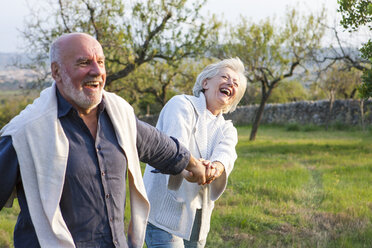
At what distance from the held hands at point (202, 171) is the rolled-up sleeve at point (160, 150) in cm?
17

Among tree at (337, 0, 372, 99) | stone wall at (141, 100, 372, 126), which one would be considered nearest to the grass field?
tree at (337, 0, 372, 99)

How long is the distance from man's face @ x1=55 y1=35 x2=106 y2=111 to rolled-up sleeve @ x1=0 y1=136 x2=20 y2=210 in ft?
1.19

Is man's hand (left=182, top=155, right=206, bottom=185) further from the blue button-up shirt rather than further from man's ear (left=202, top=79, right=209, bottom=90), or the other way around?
man's ear (left=202, top=79, right=209, bottom=90)

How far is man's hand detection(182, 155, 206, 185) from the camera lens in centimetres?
311

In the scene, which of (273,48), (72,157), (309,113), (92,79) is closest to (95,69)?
(92,79)

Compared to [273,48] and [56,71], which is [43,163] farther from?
[273,48]

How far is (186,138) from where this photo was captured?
3578 mm

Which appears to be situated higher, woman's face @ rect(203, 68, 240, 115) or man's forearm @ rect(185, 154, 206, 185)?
woman's face @ rect(203, 68, 240, 115)

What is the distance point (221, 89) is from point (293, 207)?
14.5 feet

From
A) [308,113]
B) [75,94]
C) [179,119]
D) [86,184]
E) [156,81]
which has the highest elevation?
[75,94]

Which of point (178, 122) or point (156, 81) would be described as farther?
point (156, 81)

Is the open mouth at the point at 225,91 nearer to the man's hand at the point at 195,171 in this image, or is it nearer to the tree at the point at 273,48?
the man's hand at the point at 195,171

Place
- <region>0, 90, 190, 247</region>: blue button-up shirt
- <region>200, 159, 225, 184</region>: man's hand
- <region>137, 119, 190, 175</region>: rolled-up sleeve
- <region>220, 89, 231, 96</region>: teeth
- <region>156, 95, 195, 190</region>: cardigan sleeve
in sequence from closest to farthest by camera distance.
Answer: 1. <region>0, 90, 190, 247</region>: blue button-up shirt
2. <region>137, 119, 190, 175</region>: rolled-up sleeve
3. <region>200, 159, 225, 184</region>: man's hand
4. <region>156, 95, 195, 190</region>: cardigan sleeve
5. <region>220, 89, 231, 96</region>: teeth

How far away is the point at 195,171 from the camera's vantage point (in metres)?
3.19
